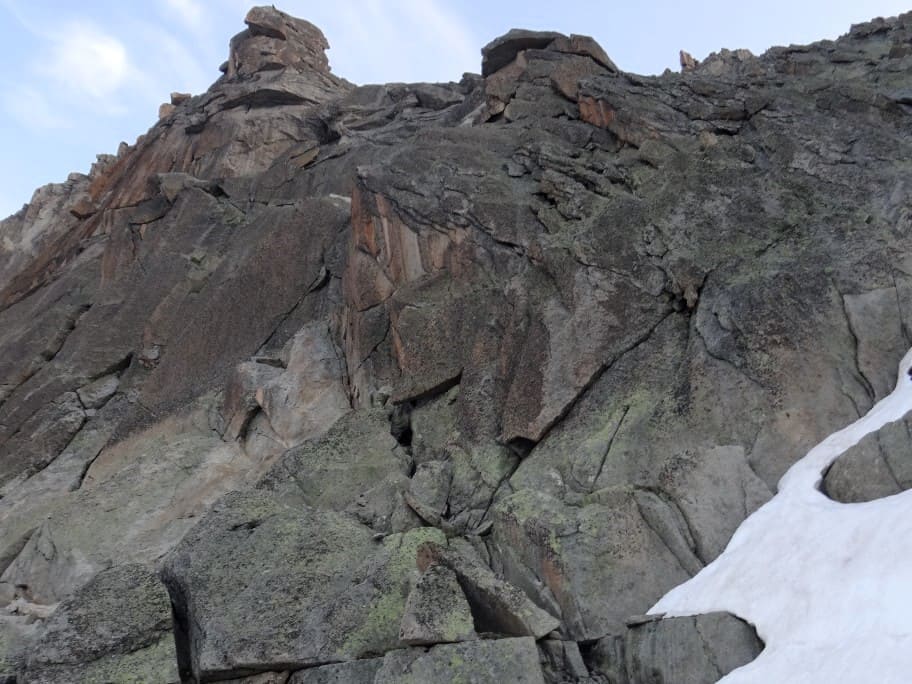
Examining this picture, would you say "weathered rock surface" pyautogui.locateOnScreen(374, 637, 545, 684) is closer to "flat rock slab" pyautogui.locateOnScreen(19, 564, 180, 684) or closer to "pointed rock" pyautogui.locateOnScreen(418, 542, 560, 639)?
"pointed rock" pyautogui.locateOnScreen(418, 542, 560, 639)

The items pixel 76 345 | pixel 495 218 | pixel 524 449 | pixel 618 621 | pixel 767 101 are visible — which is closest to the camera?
pixel 618 621

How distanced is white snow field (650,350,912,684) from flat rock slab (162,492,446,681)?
5228 millimetres

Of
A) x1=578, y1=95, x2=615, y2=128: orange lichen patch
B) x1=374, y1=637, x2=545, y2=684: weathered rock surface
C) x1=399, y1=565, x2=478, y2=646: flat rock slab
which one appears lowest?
x1=374, y1=637, x2=545, y2=684: weathered rock surface

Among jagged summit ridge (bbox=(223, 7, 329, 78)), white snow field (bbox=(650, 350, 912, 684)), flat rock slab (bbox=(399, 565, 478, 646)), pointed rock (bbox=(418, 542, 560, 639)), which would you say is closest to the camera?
white snow field (bbox=(650, 350, 912, 684))

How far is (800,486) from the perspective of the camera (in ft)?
48.7

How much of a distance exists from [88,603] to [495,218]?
1573cm

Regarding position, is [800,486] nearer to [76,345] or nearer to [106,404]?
[106,404]

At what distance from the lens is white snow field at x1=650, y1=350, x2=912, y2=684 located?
407 inches

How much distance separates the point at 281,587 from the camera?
619 inches

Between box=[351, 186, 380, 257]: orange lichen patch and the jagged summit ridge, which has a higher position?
the jagged summit ridge

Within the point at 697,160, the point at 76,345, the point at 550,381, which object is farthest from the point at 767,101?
the point at 76,345

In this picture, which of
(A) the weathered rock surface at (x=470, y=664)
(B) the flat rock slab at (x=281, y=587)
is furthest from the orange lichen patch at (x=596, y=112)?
(A) the weathered rock surface at (x=470, y=664)

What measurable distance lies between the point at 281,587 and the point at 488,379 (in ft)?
26.4

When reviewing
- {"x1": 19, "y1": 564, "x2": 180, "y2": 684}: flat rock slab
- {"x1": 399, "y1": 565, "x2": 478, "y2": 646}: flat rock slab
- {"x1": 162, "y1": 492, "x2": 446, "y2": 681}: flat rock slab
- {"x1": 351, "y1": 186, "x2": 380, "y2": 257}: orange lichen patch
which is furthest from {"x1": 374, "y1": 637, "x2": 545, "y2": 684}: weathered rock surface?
{"x1": 351, "y1": 186, "x2": 380, "y2": 257}: orange lichen patch
